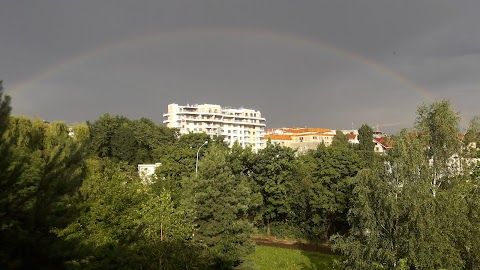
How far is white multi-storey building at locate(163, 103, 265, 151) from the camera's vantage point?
420 ft

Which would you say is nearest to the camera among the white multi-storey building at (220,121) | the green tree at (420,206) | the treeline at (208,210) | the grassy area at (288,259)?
the treeline at (208,210)

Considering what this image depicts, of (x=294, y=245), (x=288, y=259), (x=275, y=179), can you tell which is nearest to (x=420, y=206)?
(x=288, y=259)

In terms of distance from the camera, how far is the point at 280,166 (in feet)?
140

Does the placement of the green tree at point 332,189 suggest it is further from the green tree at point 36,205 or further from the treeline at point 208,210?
the green tree at point 36,205

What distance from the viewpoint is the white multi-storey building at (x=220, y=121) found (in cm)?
12812

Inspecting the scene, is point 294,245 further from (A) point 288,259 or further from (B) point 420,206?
(B) point 420,206

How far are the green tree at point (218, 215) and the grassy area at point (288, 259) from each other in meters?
7.20

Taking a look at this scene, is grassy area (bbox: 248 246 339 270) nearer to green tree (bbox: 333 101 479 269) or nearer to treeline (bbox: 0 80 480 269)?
treeline (bbox: 0 80 480 269)

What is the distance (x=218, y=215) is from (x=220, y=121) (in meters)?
110

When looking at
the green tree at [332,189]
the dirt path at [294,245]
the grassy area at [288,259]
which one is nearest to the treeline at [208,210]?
the grassy area at [288,259]

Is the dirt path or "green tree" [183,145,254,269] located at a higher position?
"green tree" [183,145,254,269]

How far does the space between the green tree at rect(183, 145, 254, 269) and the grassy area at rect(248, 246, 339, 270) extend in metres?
7.20

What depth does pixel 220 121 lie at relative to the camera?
435ft

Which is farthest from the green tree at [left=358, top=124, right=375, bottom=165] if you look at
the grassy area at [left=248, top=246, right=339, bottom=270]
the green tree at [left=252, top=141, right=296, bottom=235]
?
the grassy area at [left=248, top=246, right=339, bottom=270]
